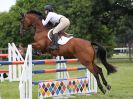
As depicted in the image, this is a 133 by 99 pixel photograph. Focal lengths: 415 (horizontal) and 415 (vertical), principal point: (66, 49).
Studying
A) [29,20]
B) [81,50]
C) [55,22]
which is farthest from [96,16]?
[81,50]

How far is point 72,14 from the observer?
38.2m

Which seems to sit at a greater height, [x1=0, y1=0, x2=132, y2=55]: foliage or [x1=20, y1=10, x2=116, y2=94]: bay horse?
[x1=0, y1=0, x2=132, y2=55]: foliage

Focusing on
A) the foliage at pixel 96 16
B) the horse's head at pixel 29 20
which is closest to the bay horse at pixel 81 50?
the horse's head at pixel 29 20

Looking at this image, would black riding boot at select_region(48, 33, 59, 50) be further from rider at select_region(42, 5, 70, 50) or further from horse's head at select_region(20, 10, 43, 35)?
horse's head at select_region(20, 10, 43, 35)

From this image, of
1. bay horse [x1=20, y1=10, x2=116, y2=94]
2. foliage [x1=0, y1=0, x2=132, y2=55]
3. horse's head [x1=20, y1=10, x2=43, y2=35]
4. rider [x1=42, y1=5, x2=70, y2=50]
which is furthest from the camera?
foliage [x1=0, y1=0, x2=132, y2=55]

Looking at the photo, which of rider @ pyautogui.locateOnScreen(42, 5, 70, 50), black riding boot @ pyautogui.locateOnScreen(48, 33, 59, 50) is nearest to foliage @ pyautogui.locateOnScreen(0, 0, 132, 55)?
rider @ pyautogui.locateOnScreen(42, 5, 70, 50)

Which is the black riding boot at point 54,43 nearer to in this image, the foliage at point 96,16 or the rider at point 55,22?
the rider at point 55,22

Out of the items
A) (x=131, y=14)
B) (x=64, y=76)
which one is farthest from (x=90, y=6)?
(x=64, y=76)

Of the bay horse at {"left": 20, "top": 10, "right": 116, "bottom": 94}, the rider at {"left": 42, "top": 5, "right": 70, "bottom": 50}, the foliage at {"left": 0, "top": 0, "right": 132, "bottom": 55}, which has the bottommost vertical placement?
the bay horse at {"left": 20, "top": 10, "right": 116, "bottom": 94}

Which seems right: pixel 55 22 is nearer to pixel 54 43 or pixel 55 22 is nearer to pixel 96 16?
pixel 54 43

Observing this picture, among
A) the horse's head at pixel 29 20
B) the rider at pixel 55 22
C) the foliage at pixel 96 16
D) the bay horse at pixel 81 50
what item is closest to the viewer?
the bay horse at pixel 81 50

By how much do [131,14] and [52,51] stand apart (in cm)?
2937

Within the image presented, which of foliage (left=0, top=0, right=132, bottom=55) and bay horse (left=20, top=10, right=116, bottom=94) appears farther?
foliage (left=0, top=0, right=132, bottom=55)

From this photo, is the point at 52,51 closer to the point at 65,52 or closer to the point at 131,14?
the point at 65,52
